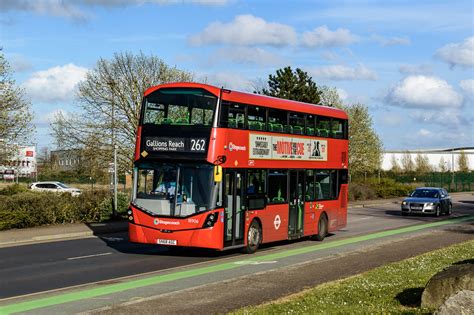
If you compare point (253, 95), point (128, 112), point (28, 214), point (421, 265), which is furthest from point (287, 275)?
point (128, 112)

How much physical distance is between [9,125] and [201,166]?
65.1 feet

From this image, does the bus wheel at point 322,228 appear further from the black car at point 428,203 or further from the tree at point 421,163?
the tree at point 421,163

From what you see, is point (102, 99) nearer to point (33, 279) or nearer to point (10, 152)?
point (10, 152)

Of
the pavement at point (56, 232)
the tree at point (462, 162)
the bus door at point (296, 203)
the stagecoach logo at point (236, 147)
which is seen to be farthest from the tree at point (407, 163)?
the stagecoach logo at point (236, 147)

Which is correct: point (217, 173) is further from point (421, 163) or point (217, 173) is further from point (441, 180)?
point (421, 163)

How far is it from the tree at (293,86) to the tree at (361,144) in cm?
997

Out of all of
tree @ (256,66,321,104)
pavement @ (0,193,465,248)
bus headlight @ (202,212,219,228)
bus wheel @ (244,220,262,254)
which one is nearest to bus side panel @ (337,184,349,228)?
bus wheel @ (244,220,262,254)

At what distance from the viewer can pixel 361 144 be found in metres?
68.9

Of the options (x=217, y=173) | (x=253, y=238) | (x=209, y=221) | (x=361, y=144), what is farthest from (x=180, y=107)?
(x=361, y=144)

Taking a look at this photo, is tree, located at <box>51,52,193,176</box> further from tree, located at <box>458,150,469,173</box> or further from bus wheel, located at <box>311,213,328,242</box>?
tree, located at <box>458,150,469,173</box>

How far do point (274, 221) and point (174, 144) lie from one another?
171 inches

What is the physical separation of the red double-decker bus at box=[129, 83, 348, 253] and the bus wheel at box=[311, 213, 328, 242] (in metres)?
2.75

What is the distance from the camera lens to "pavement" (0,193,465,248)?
77.4 feet

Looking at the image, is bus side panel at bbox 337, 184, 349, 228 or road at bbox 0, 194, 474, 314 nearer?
road at bbox 0, 194, 474, 314
